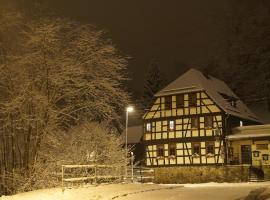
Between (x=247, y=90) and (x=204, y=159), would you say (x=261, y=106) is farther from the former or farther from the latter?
(x=204, y=159)

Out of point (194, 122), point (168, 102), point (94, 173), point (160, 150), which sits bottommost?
point (94, 173)

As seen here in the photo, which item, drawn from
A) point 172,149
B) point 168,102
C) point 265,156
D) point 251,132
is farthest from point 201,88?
point 265,156

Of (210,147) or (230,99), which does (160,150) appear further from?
(230,99)

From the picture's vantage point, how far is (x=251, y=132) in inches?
1563

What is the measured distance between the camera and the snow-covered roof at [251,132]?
3797 centimetres

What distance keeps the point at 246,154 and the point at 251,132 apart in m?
2.04

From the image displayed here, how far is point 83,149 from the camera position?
27.7 m

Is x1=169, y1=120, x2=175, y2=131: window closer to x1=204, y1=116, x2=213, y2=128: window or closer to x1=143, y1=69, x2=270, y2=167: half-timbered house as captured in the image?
x1=143, y1=69, x2=270, y2=167: half-timbered house

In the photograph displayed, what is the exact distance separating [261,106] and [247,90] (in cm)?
349

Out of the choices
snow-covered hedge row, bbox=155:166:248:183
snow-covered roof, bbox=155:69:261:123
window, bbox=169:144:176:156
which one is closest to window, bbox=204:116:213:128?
snow-covered roof, bbox=155:69:261:123

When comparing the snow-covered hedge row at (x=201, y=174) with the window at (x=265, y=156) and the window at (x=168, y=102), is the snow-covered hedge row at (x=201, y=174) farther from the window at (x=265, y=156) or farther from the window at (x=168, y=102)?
the window at (x=168, y=102)

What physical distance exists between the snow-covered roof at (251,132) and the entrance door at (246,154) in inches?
51.5

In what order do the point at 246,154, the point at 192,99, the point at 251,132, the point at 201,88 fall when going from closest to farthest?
the point at 251,132 → the point at 246,154 → the point at 201,88 → the point at 192,99

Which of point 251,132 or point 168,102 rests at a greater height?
point 168,102
